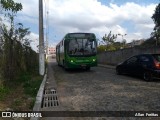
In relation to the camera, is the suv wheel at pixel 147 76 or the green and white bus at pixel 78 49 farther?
the green and white bus at pixel 78 49

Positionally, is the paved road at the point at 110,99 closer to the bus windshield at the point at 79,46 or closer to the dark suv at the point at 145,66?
the dark suv at the point at 145,66

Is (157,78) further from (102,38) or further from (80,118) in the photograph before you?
(102,38)

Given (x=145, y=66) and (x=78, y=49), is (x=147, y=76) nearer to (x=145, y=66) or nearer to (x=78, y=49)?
(x=145, y=66)

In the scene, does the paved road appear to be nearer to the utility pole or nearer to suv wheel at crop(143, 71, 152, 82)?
suv wheel at crop(143, 71, 152, 82)

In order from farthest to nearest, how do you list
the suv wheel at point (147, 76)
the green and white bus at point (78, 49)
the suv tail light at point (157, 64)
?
the green and white bus at point (78, 49)
the suv wheel at point (147, 76)
the suv tail light at point (157, 64)

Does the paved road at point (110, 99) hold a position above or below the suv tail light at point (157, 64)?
below

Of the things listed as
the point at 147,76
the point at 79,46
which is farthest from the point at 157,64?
the point at 79,46

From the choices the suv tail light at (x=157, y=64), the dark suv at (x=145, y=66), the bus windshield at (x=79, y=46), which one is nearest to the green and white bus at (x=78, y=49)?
the bus windshield at (x=79, y=46)

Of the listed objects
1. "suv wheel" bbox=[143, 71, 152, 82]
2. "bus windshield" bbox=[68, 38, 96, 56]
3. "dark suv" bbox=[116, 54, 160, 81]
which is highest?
"bus windshield" bbox=[68, 38, 96, 56]

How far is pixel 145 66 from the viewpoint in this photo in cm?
1641

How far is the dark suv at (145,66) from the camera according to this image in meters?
15.7

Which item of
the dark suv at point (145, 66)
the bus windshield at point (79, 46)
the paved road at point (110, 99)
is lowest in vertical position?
the paved road at point (110, 99)

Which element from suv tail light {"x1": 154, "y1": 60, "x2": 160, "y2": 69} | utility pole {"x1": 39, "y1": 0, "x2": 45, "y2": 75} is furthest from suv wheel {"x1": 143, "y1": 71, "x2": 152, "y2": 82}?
utility pole {"x1": 39, "y1": 0, "x2": 45, "y2": 75}

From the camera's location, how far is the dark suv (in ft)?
51.4
